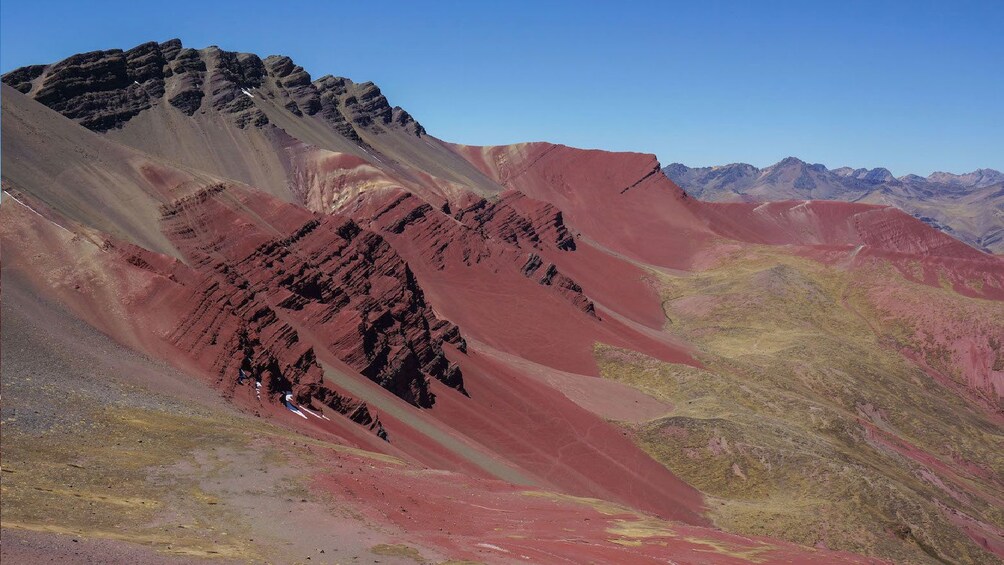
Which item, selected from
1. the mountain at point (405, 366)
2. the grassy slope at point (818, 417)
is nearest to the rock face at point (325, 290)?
the mountain at point (405, 366)

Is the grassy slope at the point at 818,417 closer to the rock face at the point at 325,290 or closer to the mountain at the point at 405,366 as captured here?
the mountain at the point at 405,366

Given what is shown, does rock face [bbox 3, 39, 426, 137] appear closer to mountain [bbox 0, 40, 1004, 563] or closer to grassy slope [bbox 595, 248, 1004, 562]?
mountain [bbox 0, 40, 1004, 563]

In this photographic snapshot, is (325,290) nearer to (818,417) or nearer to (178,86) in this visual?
(818,417)

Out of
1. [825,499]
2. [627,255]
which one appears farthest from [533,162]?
[825,499]

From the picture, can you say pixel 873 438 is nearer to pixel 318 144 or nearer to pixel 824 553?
pixel 824 553

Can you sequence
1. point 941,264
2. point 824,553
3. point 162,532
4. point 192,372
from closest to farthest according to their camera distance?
point 162,532
point 824,553
point 192,372
point 941,264

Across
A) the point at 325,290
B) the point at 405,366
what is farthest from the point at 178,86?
the point at 405,366
